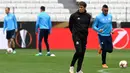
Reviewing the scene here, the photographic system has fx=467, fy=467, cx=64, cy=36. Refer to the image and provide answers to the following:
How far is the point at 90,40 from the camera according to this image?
23.8 meters

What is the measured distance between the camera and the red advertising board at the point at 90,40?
23.7 metres

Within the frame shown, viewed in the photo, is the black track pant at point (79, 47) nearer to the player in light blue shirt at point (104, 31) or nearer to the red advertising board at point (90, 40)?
the player in light blue shirt at point (104, 31)

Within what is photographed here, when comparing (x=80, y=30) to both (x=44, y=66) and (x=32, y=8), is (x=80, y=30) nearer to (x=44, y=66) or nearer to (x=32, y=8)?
(x=44, y=66)

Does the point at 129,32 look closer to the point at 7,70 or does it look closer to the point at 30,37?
the point at 30,37

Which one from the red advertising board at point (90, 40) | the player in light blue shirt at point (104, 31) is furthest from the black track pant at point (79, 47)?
the red advertising board at point (90, 40)

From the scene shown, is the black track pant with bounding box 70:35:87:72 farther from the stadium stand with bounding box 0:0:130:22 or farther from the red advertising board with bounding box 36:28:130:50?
the stadium stand with bounding box 0:0:130:22

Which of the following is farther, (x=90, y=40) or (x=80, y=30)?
(x=90, y=40)

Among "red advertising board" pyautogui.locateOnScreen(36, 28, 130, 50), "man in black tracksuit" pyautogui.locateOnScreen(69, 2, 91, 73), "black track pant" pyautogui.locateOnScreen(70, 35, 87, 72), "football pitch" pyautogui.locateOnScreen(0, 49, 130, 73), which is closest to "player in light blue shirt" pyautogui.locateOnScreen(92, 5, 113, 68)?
"football pitch" pyautogui.locateOnScreen(0, 49, 130, 73)

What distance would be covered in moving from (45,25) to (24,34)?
5.38 metres

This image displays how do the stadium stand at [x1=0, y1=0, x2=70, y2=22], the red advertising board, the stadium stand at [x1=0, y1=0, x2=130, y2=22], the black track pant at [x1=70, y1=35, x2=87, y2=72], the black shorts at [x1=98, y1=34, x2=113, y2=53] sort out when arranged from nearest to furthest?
the black track pant at [x1=70, y1=35, x2=87, y2=72]
the black shorts at [x1=98, y1=34, x2=113, y2=53]
the red advertising board
the stadium stand at [x1=0, y1=0, x2=70, y2=22]
the stadium stand at [x1=0, y1=0, x2=130, y2=22]

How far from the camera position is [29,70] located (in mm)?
13102

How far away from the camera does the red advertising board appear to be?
23656 millimetres

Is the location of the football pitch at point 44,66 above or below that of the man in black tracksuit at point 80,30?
below

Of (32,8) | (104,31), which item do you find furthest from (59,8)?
(104,31)
